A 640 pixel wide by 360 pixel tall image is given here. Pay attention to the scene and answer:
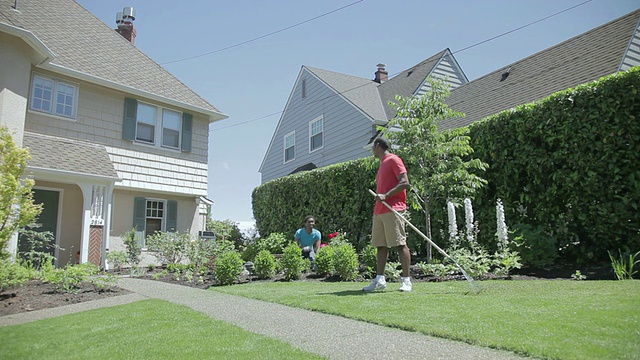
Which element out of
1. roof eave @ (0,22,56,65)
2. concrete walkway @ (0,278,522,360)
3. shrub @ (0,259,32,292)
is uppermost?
roof eave @ (0,22,56,65)

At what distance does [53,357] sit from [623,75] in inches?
300

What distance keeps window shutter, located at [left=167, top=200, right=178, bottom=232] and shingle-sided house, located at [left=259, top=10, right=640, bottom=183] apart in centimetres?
645

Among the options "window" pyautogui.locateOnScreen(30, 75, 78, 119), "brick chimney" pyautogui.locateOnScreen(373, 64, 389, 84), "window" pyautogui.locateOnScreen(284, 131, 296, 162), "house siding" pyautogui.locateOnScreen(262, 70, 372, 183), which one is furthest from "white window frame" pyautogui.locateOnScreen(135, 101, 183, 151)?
"brick chimney" pyautogui.locateOnScreen(373, 64, 389, 84)

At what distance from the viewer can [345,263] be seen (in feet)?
24.5

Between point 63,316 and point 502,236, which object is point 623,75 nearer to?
point 502,236

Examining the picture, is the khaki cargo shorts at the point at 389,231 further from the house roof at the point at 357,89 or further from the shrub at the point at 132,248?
the house roof at the point at 357,89

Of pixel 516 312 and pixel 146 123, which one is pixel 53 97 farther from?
pixel 516 312

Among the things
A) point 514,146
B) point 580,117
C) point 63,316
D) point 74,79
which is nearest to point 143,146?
point 74,79

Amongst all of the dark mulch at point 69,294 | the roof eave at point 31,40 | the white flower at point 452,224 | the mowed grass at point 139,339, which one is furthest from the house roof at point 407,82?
the mowed grass at point 139,339

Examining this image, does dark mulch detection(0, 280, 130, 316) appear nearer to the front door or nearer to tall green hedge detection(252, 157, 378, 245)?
the front door

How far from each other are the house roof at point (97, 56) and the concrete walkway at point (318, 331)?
8544mm

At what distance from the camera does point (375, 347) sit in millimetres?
2912

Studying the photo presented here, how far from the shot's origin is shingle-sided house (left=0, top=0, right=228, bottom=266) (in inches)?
392

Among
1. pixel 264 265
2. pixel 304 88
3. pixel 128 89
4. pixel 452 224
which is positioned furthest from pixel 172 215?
pixel 304 88
